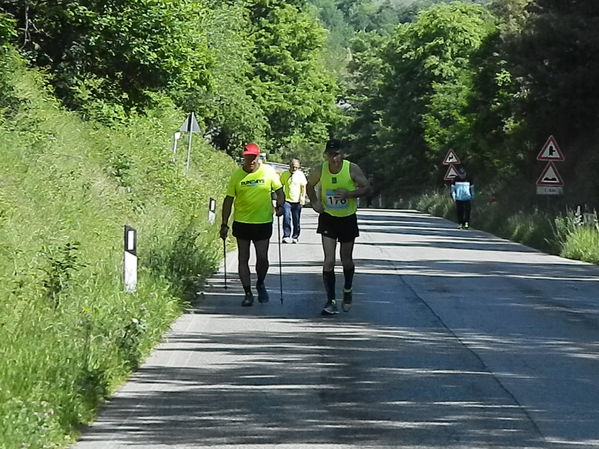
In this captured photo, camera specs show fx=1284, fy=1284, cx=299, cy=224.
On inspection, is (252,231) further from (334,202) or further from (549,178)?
(549,178)

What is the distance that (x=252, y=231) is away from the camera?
16.0 meters

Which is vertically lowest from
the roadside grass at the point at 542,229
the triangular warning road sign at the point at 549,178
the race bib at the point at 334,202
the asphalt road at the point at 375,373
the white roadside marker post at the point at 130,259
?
the asphalt road at the point at 375,373

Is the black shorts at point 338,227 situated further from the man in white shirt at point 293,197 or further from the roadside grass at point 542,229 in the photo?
the man in white shirt at point 293,197

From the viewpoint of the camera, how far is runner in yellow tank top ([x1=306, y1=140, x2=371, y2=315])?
47.9 feet

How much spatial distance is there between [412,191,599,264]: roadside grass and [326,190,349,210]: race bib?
11.5 metres

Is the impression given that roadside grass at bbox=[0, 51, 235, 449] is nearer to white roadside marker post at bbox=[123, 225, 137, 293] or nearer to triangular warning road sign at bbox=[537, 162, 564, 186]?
white roadside marker post at bbox=[123, 225, 137, 293]

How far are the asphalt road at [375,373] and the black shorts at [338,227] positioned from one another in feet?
3.01

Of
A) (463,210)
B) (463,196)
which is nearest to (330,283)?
(463,196)

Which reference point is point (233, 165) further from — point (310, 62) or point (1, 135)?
point (1, 135)

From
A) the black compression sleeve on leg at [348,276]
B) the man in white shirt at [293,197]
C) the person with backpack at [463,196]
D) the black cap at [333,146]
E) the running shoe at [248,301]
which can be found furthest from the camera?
the person with backpack at [463,196]

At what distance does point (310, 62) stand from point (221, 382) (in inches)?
2718

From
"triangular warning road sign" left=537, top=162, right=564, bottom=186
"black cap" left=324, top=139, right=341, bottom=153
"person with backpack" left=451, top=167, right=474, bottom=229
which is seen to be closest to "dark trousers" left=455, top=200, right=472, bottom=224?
"person with backpack" left=451, top=167, right=474, bottom=229

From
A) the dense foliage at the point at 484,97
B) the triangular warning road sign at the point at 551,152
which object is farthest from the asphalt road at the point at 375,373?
the dense foliage at the point at 484,97

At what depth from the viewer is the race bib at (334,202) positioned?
14.7 m
